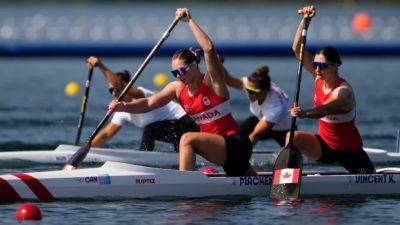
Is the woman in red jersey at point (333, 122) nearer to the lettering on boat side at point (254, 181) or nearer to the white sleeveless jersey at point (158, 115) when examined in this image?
the lettering on boat side at point (254, 181)

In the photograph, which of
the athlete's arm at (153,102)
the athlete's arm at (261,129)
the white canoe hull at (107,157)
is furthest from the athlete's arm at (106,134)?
the athlete's arm at (153,102)

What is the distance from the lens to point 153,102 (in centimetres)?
1382

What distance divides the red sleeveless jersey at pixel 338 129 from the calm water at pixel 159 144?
0.58 m

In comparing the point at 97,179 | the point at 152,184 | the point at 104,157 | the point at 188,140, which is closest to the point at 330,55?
the point at 188,140

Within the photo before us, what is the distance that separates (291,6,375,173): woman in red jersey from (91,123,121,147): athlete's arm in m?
4.68

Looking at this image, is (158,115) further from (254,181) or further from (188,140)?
(188,140)

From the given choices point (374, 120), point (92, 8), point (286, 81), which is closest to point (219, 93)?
point (374, 120)

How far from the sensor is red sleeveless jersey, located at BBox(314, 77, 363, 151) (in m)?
14.1

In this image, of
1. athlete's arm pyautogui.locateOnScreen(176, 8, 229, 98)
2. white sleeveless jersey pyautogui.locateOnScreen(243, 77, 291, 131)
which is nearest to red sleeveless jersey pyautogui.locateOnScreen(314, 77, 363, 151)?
athlete's arm pyautogui.locateOnScreen(176, 8, 229, 98)

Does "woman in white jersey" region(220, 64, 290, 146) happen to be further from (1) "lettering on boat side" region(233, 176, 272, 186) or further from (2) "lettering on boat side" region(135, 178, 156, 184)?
(2) "lettering on boat side" region(135, 178, 156, 184)

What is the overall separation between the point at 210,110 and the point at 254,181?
994 millimetres

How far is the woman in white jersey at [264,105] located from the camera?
1705 cm

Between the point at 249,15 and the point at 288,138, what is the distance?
60.8 meters

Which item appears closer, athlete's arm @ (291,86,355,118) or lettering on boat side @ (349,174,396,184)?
athlete's arm @ (291,86,355,118)
